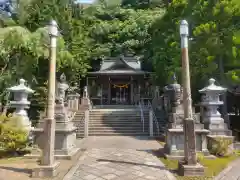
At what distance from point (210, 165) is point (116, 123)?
370 inches

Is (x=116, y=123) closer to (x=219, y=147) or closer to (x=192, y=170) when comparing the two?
(x=219, y=147)

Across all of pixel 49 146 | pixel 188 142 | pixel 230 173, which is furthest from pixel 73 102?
pixel 230 173

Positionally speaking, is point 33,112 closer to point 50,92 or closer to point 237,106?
point 50,92

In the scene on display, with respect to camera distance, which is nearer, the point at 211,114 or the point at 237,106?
the point at 211,114

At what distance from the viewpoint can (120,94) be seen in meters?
25.9

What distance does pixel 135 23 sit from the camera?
26953 mm

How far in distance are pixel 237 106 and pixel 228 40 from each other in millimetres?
6499

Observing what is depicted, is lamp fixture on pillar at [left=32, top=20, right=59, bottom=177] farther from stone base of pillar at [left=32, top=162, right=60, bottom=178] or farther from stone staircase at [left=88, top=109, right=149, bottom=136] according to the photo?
stone staircase at [left=88, top=109, right=149, bottom=136]

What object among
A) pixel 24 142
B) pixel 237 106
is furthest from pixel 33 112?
pixel 237 106

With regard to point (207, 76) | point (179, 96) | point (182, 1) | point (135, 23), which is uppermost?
point (135, 23)

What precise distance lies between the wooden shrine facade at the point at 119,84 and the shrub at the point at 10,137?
1542 centimetres

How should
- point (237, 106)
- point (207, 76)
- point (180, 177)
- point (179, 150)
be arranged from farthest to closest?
point (237, 106), point (207, 76), point (179, 150), point (180, 177)

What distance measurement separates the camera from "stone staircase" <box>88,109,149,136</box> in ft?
47.5

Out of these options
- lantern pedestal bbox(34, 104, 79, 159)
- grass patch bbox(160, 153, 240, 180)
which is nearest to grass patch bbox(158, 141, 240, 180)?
grass patch bbox(160, 153, 240, 180)
